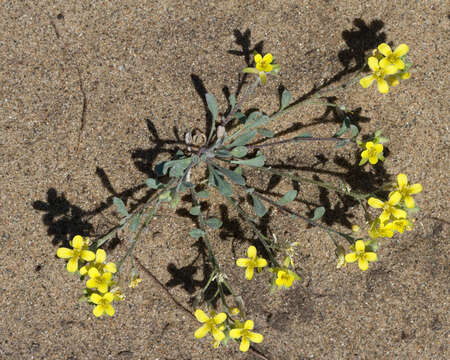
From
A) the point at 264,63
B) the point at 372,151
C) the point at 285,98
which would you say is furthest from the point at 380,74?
the point at 264,63

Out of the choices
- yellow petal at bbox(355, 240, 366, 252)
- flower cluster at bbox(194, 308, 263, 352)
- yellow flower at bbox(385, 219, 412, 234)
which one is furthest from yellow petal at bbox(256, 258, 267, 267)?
yellow flower at bbox(385, 219, 412, 234)

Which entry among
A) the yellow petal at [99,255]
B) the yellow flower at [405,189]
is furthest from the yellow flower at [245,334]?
the yellow flower at [405,189]

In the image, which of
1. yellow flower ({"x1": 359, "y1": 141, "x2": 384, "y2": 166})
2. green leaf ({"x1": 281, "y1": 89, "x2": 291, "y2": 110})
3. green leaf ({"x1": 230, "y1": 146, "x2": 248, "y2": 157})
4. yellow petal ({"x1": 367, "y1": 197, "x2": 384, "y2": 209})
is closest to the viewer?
yellow petal ({"x1": 367, "y1": 197, "x2": 384, "y2": 209})

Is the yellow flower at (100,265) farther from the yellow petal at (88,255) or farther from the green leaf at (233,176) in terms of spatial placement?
the green leaf at (233,176)

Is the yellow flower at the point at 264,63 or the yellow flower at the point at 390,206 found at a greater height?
the yellow flower at the point at 264,63

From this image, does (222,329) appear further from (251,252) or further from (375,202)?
(375,202)

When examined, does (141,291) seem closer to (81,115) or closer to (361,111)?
(81,115)

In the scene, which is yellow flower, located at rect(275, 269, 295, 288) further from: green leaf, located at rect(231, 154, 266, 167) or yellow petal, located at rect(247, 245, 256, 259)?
green leaf, located at rect(231, 154, 266, 167)

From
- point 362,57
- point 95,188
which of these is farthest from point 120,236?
point 362,57
